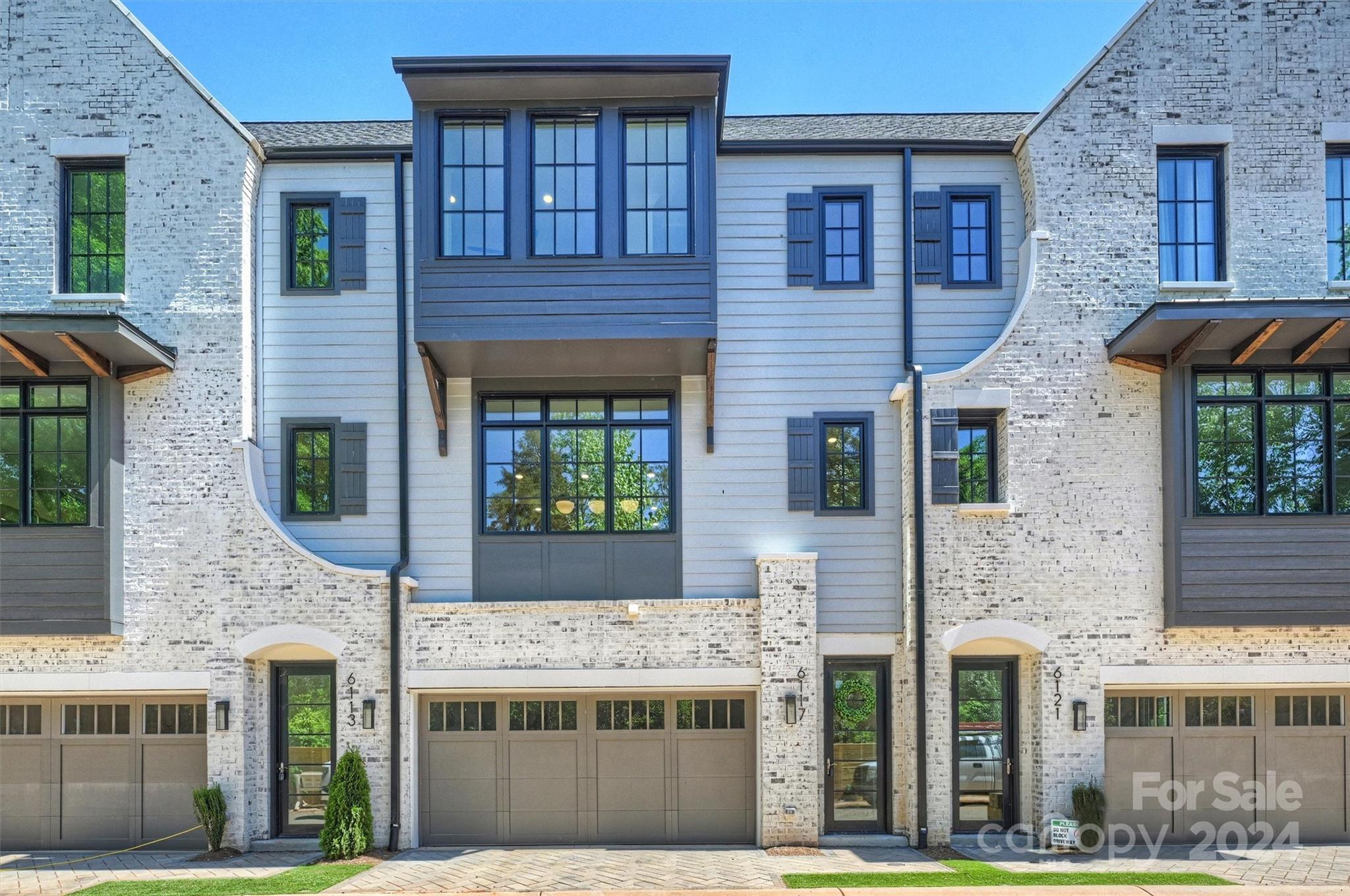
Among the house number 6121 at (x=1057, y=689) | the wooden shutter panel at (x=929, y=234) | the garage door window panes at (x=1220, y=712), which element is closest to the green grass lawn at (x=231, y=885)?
the house number 6121 at (x=1057, y=689)

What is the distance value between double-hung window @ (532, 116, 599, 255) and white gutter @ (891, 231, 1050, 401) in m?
4.18

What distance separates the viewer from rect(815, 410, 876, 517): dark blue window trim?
1228cm

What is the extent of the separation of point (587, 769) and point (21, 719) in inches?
279

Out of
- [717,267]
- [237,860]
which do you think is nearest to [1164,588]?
[717,267]

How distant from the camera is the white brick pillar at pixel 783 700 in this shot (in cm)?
1155

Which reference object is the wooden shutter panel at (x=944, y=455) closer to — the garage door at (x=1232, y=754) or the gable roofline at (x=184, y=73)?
the garage door at (x=1232, y=754)

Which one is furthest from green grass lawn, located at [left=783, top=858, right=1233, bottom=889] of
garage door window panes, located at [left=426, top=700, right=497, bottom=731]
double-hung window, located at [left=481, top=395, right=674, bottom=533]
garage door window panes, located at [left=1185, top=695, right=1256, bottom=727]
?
double-hung window, located at [left=481, top=395, right=674, bottom=533]

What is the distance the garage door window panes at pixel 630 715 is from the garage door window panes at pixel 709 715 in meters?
0.22

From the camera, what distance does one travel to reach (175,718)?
1197 centimetres

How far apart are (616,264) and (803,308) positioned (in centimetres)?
255

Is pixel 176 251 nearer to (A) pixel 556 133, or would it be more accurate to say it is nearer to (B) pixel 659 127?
(A) pixel 556 133

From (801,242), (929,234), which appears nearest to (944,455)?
(929,234)

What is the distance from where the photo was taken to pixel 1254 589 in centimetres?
1138

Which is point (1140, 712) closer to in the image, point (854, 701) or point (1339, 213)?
point (854, 701)
